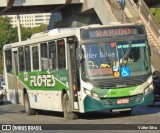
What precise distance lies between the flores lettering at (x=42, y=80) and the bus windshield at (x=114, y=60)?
8.60 ft

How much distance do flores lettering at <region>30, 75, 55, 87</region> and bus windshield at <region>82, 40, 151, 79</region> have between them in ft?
8.60

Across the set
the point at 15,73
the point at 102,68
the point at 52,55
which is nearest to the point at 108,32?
the point at 102,68

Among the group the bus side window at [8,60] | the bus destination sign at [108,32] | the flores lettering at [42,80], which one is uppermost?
the bus destination sign at [108,32]

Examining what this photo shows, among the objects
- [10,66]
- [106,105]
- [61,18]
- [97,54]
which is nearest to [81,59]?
[97,54]

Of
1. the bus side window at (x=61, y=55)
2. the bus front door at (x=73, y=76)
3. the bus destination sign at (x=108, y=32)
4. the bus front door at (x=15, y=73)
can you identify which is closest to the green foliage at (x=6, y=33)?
the bus front door at (x=15, y=73)

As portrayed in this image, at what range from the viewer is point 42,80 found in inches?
794

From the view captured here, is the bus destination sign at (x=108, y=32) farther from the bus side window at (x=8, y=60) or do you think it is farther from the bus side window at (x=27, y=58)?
the bus side window at (x=8, y=60)

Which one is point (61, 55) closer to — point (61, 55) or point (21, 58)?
point (61, 55)

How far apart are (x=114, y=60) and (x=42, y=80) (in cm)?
407

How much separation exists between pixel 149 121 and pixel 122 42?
263 centimetres

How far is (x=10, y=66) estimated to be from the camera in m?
24.3

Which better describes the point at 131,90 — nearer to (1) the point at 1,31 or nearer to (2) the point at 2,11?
(2) the point at 2,11

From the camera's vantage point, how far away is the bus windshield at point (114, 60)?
16828mm

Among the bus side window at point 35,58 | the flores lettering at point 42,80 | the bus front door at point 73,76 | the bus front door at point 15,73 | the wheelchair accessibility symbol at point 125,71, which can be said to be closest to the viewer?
the wheelchair accessibility symbol at point 125,71
